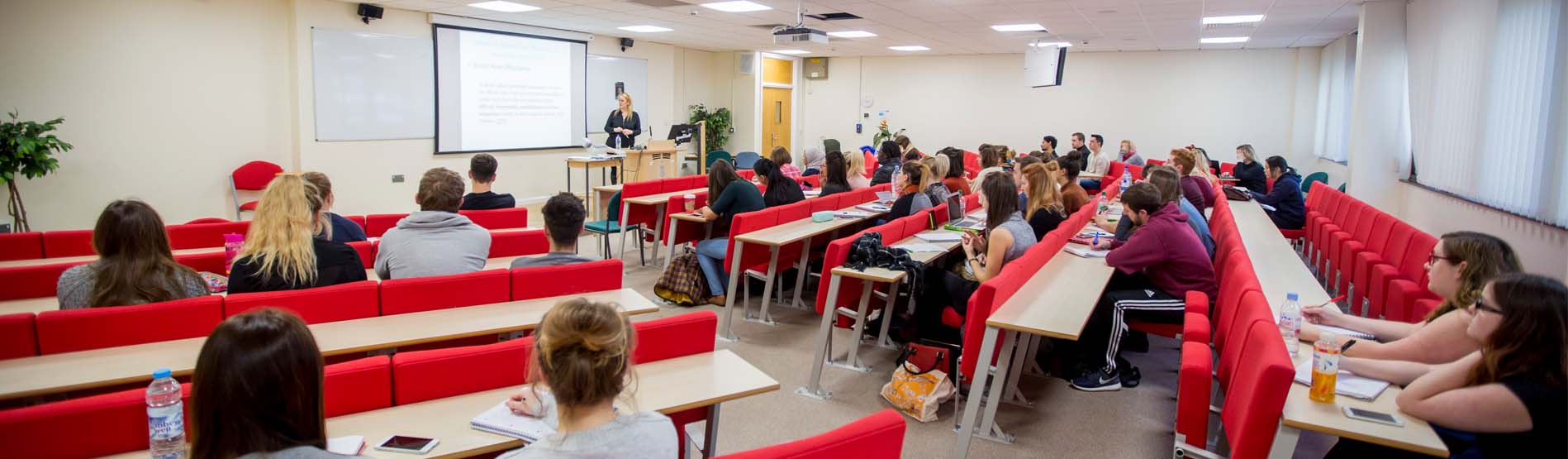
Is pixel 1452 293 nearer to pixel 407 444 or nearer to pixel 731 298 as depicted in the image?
pixel 407 444

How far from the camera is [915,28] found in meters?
11.6

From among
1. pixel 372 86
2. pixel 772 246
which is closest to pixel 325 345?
pixel 772 246

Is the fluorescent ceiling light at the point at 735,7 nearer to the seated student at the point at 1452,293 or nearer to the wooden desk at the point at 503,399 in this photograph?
the wooden desk at the point at 503,399

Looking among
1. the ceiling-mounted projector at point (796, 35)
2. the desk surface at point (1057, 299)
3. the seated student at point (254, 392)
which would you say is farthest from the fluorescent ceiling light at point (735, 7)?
the seated student at point (254, 392)

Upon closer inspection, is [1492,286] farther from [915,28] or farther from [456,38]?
[456,38]

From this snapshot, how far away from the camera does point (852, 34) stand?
12469 millimetres

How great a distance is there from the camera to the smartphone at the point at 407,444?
2203 millimetres

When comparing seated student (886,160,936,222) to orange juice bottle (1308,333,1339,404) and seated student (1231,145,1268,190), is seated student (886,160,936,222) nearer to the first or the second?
orange juice bottle (1308,333,1339,404)

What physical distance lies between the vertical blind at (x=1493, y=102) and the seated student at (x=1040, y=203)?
2.78 metres

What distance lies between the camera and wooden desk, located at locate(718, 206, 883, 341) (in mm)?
5562

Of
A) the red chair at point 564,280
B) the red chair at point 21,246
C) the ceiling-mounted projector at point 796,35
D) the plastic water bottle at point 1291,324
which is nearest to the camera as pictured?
the plastic water bottle at point 1291,324

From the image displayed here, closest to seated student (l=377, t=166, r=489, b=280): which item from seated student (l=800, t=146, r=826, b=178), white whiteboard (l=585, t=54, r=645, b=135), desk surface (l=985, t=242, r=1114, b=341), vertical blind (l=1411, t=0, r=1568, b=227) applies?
desk surface (l=985, t=242, r=1114, b=341)

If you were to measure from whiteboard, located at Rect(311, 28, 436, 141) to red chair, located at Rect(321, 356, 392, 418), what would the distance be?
8.27m

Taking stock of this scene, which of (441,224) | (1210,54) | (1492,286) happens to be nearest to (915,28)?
(1210,54)
